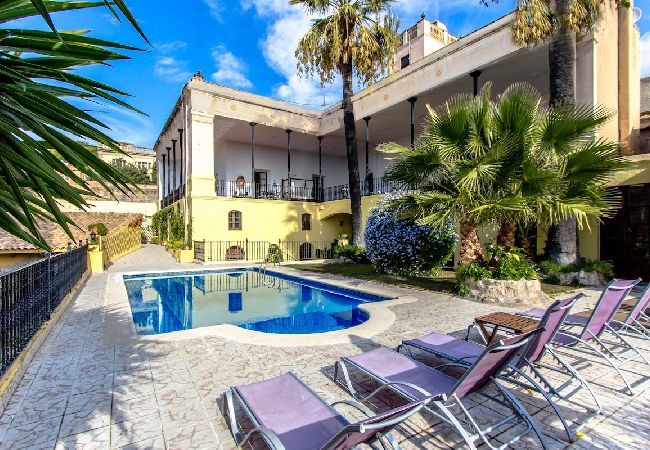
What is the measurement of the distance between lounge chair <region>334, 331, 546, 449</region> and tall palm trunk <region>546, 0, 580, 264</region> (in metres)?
7.81

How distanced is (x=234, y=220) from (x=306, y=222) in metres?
4.31

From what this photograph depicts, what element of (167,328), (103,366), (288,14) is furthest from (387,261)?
(288,14)

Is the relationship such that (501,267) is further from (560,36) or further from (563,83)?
(560,36)

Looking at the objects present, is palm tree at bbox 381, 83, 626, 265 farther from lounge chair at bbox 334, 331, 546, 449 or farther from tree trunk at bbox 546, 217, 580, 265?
lounge chair at bbox 334, 331, 546, 449

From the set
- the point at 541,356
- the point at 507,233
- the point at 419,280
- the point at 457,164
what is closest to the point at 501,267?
the point at 507,233

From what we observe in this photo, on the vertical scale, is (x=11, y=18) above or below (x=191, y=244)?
above

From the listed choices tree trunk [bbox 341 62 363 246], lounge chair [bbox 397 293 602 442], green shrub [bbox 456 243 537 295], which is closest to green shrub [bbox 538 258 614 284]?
green shrub [bbox 456 243 537 295]

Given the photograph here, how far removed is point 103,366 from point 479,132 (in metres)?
7.41

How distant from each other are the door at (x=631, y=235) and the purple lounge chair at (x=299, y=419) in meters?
10.7

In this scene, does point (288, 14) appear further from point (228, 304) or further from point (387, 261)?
point (228, 304)

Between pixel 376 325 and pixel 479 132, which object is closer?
pixel 376 325

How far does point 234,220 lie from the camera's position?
60.2 feet

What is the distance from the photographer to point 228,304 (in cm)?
923

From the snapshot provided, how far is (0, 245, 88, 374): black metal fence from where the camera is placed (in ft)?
11.8
